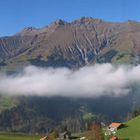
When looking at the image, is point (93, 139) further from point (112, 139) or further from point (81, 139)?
point (81, 139)

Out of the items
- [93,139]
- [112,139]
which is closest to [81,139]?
[112,139]

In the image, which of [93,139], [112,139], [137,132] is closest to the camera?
[93,139]

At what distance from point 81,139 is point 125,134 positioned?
64.4 ft

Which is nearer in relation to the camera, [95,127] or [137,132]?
[95,127]

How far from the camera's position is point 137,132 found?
195 meters

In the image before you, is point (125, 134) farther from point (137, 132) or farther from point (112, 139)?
point (112, 139)

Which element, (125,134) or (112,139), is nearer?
(112,139)

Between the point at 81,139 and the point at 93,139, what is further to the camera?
the point at 81,139

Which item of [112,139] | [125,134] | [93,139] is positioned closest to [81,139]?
[125,134]

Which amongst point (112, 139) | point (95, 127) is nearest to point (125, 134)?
point (112, 139)

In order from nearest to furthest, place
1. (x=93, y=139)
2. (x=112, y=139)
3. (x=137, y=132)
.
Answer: (x=93, y=139) → (x=112, y=139) → (x=137, y=132)

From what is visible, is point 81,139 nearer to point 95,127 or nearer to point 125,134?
point 125,134

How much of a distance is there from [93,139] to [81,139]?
65.2 metres

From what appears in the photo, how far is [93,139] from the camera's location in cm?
13350
